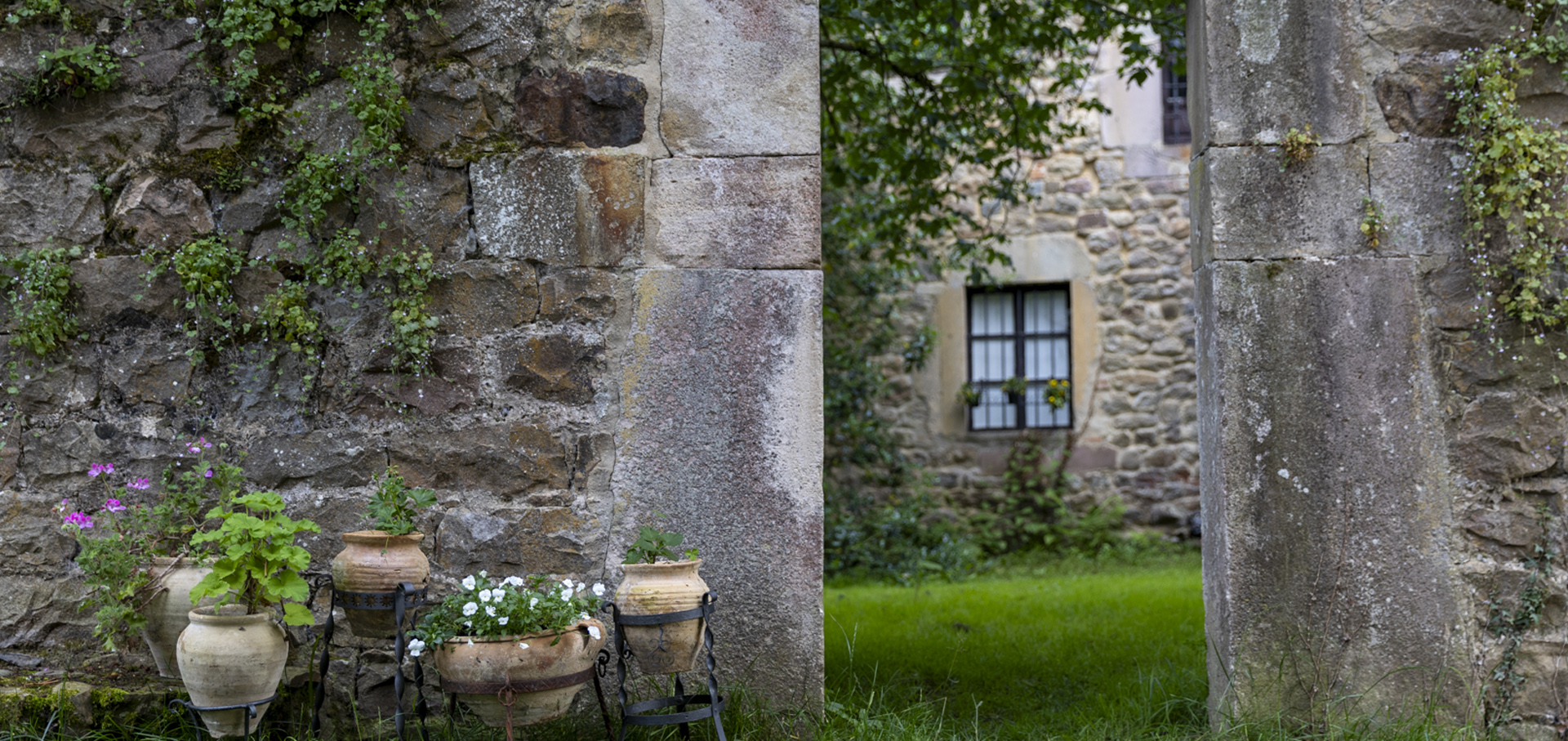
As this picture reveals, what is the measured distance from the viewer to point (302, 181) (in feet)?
8.51

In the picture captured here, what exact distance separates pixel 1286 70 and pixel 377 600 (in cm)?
257

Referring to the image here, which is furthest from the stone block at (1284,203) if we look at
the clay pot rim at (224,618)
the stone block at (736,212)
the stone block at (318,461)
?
the clay pot rim at (224,618)

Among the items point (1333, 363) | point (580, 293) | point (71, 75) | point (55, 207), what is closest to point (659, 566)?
point (580, 293)

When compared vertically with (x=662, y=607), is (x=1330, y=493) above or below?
above

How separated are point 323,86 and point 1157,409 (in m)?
6.19

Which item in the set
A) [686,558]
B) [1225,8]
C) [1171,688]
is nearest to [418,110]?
[686,558]

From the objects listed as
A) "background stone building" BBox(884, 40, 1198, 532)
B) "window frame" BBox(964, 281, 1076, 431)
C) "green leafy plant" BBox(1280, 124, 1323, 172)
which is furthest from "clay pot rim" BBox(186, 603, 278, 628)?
"window frame" BBox(964, 281, 1076, 431)

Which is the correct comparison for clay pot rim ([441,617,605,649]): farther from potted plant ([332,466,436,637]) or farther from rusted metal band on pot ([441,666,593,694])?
potted plant ([332,466,436,637])

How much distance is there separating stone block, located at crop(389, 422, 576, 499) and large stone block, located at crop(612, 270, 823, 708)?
17cm

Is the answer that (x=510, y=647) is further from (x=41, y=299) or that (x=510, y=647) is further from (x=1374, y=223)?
(x=1374, y=223)

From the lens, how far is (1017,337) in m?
7.68

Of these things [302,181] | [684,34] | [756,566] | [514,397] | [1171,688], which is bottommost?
[1171,688]

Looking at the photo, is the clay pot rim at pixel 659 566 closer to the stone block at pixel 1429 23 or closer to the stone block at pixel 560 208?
the stone block at pixel 560 208

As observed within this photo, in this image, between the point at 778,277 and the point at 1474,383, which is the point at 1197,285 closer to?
the point at 1474,383
